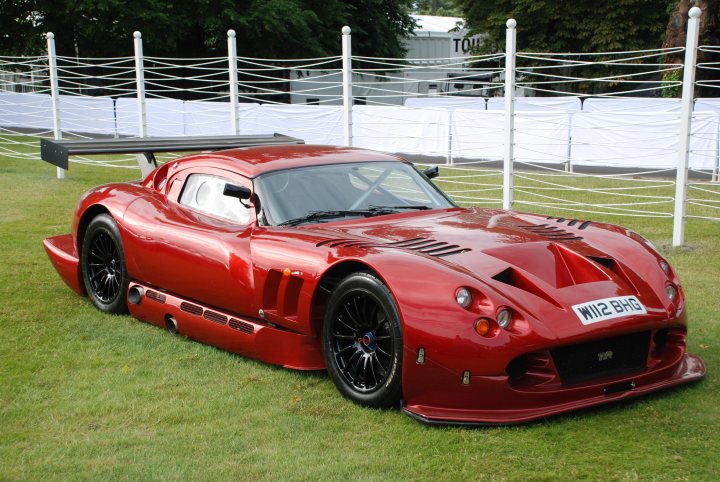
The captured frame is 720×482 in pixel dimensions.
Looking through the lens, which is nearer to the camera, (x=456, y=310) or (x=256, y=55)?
(x=456, y=310)

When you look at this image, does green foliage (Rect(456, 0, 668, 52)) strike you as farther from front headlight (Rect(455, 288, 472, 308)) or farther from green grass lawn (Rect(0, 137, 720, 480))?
front headlight (Rect(455, 288, 472, 308))

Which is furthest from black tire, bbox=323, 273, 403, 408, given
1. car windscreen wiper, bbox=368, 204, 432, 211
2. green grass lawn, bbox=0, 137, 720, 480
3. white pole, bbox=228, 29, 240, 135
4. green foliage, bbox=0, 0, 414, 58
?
green foliage, bbox=0, 0, 414, 58

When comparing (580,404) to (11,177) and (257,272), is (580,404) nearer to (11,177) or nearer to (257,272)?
(257,272)

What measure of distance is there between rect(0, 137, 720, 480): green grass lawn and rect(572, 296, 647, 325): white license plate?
1.62ft

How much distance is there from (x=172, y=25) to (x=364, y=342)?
31693 millimetres

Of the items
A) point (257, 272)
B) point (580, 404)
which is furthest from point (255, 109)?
point (580, 404)

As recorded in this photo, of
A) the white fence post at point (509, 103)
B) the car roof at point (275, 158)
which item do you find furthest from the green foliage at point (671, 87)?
the car roof at point (275, 158)

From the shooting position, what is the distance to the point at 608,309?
464 cm

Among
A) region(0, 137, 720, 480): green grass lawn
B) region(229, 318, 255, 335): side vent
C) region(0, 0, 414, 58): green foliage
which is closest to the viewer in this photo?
region(0, 137, 720, 480): green grass lawn

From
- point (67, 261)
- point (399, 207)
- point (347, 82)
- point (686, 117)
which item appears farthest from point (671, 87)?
point (67, 261)

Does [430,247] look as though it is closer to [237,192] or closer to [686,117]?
[237,192]

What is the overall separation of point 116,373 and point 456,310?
2227 millimetres

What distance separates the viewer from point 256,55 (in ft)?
123

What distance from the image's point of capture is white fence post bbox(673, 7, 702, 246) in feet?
30.7
